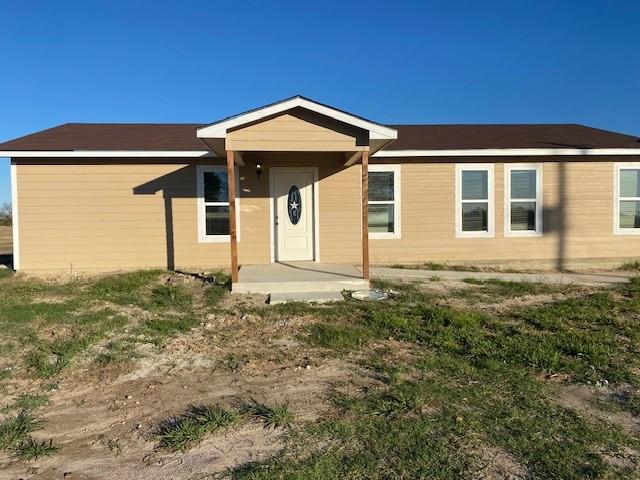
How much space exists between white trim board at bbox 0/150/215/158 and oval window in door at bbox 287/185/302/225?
188 centimetres

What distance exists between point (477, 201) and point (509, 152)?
4.08 ft

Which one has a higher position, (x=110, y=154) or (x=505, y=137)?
(x=505, y=137)

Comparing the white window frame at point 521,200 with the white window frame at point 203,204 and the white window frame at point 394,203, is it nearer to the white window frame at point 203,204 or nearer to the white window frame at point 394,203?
the white window frame at point 394,203

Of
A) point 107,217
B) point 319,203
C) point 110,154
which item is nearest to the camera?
point 110,154

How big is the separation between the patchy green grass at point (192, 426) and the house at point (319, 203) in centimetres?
600

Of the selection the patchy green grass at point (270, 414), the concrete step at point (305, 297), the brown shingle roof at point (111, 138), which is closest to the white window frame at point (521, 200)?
the concrete step at point (305, 297)

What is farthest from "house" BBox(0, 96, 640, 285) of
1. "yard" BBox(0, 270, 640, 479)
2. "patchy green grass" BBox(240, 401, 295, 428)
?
"patchy green grass" BBox(240, 401, 295, 428)

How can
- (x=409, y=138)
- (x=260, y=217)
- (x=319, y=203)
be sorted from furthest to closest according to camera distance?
(x=409, y=138) < (x=319, y=203) < (x=260, y=217)

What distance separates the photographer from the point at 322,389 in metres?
4.18

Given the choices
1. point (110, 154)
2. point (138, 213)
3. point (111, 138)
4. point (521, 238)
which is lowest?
point (521, 238)

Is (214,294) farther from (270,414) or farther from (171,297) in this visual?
(270,414)

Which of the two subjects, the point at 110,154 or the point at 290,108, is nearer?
the point at 290,108

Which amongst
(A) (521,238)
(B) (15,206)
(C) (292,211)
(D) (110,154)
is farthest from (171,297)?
(A) (521,238)

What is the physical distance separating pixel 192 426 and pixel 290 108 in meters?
5.64
